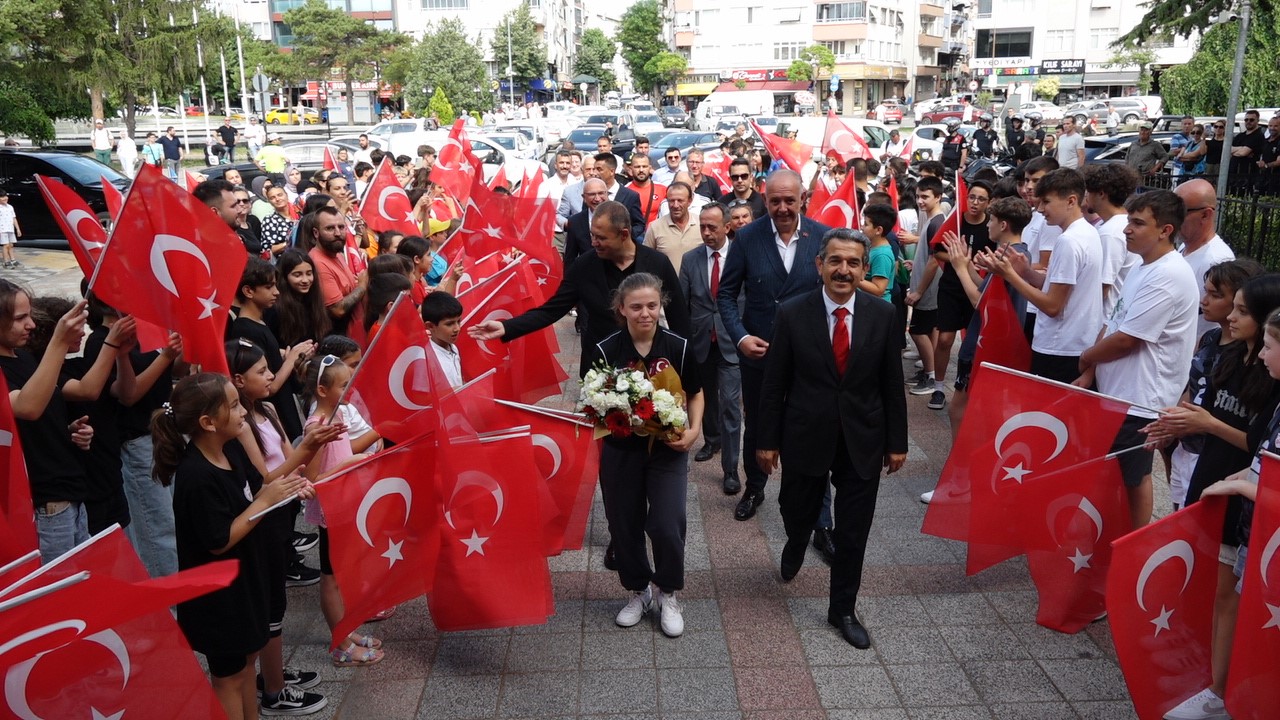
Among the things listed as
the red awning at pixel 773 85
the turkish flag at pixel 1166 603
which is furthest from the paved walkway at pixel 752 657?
the red awning at pixel 773 85

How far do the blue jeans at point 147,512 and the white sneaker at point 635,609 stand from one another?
223cm

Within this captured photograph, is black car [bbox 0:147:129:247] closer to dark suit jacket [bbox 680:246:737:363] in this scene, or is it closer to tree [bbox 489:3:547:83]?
dark suit jacket [bbox 680:246:737:363]

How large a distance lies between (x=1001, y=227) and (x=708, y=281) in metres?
1.91

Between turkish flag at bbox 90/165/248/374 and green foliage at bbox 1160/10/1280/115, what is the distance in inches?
861

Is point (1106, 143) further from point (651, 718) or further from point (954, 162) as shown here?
point (651, 718)

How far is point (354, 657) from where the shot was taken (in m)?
4.75

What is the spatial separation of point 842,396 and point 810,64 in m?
76.4

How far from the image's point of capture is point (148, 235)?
4.67 metres

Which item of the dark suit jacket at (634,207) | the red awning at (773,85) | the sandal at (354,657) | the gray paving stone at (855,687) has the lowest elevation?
the gray paving stone at (855,687)

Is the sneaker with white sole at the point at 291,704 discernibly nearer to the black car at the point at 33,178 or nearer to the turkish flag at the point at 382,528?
the turkish flag at the point at 382,528

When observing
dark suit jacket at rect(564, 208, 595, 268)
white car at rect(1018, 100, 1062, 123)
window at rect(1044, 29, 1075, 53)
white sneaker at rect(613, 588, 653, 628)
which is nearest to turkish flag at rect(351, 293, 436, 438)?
white sneaker at rect(613, 588, 653, 628)

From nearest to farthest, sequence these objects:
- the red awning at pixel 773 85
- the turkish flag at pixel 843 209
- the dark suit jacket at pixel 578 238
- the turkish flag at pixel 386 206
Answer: the dark suit jacket at pixel 578 238
the turkish flag at pixel 843 209
the turkish flag at pixel 386 206
the red awning at pixel 773 85

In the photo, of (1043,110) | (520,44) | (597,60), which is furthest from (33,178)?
(597,60)

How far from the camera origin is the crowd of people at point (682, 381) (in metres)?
3.81
